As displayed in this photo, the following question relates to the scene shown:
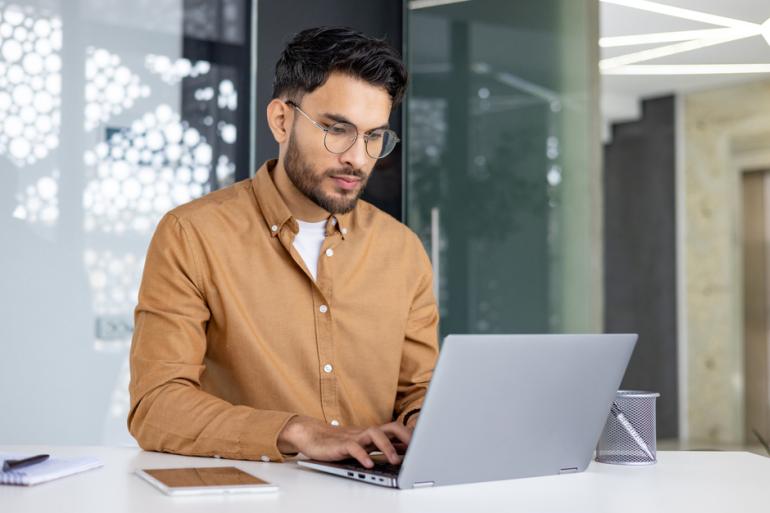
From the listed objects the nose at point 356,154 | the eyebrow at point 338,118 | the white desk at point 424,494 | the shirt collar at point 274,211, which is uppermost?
the eyebrow at point 338,118

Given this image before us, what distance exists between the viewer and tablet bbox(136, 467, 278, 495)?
4.41 feet

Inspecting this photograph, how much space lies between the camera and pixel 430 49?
165 inches

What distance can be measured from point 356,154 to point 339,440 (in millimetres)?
696

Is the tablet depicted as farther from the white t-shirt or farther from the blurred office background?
the blurred office background

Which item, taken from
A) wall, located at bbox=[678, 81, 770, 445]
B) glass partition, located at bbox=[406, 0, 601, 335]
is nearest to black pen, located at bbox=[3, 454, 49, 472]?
glass partition, located at bbox=[406, 0, 601, 335]

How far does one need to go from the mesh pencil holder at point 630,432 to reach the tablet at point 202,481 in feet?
2.10

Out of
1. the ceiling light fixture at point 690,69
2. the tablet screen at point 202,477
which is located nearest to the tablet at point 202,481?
the tablet screen at point 202,477

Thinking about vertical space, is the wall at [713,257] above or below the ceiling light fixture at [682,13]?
below

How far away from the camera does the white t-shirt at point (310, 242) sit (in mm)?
2174

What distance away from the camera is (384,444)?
1.53 meters

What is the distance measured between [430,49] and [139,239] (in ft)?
4.77

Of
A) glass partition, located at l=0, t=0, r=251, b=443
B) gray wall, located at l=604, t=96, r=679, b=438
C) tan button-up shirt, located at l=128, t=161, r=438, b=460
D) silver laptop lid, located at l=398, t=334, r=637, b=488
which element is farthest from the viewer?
gray wall, located at l=604, t=96, r=679, b=438

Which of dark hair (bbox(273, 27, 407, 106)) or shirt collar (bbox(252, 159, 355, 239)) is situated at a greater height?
dark hair (bbox(273, 27, 407, 106))

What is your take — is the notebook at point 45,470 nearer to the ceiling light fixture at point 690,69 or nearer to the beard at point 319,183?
the beard at point 319,183
